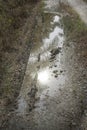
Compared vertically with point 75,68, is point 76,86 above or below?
below

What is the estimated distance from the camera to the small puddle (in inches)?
458

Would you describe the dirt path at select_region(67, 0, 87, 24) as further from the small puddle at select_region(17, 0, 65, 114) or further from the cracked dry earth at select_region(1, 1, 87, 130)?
the cracked dry earth at select_region(1, 1, 87, 130)

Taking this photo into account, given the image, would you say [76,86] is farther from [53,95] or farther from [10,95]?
[10,95]

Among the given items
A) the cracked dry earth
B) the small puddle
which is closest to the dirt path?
the small puddle

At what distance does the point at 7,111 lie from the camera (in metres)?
10.8

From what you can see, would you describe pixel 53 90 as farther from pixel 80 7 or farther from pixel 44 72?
pixel 80 7

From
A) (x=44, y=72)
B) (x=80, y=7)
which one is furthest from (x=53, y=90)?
(x=80, y=7)

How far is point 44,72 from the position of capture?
13359 millimetres

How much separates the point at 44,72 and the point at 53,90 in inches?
62.8

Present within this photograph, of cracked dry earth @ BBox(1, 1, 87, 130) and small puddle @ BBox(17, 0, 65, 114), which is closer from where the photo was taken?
cracked dry earth @ BBox(1, 1, 87, 130)

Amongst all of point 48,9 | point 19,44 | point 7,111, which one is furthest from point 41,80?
point 48,9

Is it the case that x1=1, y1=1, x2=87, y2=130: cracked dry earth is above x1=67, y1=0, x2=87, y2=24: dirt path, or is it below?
below

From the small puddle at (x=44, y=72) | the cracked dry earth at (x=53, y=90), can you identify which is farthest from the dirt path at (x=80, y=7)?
the cracked dry earth at (x=53, y=90)

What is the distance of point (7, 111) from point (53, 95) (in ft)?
6.78
